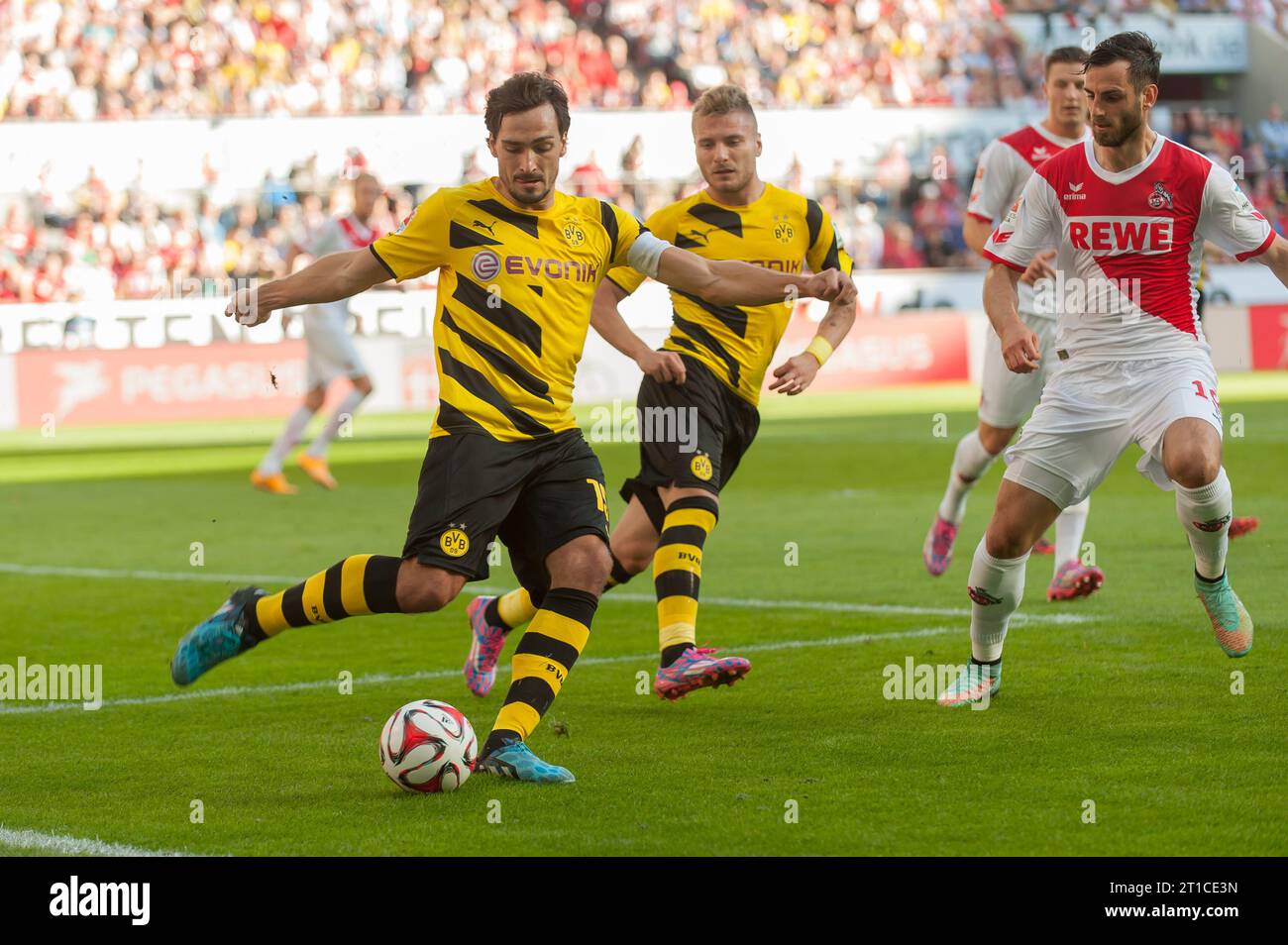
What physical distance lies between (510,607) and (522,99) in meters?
2.14

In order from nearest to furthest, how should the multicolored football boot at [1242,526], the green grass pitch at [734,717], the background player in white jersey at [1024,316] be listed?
the green grass pitch at [734,717]
the background player in white jersey at [1024,316]
the multicolored football boot at [1242,526]

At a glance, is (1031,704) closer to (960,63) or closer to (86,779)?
(86,779)

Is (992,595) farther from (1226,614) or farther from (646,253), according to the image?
(646,253)

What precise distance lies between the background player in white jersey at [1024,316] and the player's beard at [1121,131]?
238 centimetres

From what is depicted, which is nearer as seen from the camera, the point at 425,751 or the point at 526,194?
the point at 425,751

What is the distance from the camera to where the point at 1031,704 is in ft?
20.8

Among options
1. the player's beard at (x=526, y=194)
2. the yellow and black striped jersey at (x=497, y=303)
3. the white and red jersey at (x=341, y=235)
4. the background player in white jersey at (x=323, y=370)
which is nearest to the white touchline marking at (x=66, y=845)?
the yellow and black striped jersey at (x=497, y=303)

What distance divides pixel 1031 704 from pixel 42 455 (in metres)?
15.4

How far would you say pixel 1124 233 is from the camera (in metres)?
6.29

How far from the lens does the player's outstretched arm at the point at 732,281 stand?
578 centimetres

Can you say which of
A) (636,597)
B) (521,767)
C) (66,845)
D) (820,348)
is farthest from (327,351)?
(66,845)

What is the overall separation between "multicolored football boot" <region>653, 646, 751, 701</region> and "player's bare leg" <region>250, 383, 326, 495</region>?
9432 millimetres

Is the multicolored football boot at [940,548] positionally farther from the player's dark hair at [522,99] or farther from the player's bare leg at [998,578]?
the player's dark hair at [522,99]
